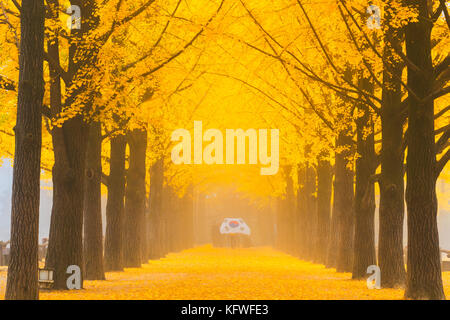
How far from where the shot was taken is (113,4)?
18.5m

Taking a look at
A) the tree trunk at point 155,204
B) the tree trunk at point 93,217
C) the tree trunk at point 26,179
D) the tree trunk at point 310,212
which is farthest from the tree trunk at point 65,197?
the tree trunk at point 310,212

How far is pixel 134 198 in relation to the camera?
3102cm

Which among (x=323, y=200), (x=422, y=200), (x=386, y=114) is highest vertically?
(x=386, y=114)

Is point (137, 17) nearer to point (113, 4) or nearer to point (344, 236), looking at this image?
point (113, 4)

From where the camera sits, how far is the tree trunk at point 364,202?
23203 mm

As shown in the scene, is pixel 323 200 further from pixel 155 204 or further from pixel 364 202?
pixel 364 202

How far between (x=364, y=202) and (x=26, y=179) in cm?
1187

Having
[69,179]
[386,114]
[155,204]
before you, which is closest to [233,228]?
[155,204]

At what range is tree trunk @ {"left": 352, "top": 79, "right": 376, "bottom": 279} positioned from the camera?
2320cm

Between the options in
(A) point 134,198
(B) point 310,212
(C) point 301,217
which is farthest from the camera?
(C) point 301,217

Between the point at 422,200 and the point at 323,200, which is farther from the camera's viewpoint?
the point at 323,200
